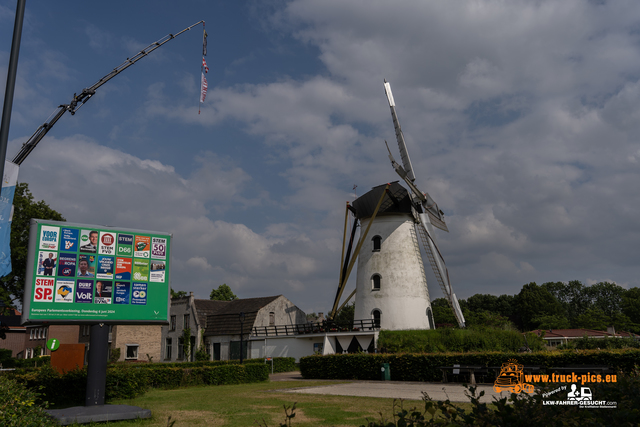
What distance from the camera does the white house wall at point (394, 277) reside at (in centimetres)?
3172

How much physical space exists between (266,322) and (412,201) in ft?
60.6

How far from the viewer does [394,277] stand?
32.4m

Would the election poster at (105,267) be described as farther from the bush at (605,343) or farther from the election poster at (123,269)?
the bush at (605,343)

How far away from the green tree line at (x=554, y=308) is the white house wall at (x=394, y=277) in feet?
85.1

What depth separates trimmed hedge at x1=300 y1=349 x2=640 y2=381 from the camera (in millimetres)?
17875

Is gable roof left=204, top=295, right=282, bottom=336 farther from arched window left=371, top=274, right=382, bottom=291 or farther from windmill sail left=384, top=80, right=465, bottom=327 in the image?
windmill sail left=384, top=80, right=465, bottom=327

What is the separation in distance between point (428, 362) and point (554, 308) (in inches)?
2689

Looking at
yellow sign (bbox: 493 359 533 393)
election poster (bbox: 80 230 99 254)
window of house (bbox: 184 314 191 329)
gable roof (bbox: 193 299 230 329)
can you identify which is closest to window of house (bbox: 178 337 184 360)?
window of house (bbox: 184 314 191 329)

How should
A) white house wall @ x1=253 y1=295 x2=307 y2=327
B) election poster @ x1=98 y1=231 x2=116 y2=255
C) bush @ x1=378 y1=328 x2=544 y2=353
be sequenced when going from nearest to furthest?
1. election poster @ x1=98 y1=231 x2=116 y2=255
2. bush @ x1=378 y1=328 x2=544 y2=353
3. white house wall @ x1=253 y1=295 x2=307 y2=327

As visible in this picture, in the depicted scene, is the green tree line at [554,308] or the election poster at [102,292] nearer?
the election poster at [102,292]

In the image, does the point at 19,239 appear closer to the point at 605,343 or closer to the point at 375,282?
the point at 375,282

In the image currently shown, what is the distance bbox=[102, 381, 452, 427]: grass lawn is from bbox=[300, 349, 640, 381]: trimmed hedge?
7.98m

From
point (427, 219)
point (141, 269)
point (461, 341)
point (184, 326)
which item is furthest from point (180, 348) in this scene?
point (141, 269)

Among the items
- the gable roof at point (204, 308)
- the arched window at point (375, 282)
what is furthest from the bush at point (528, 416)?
the gable roof at point (204, 308)
